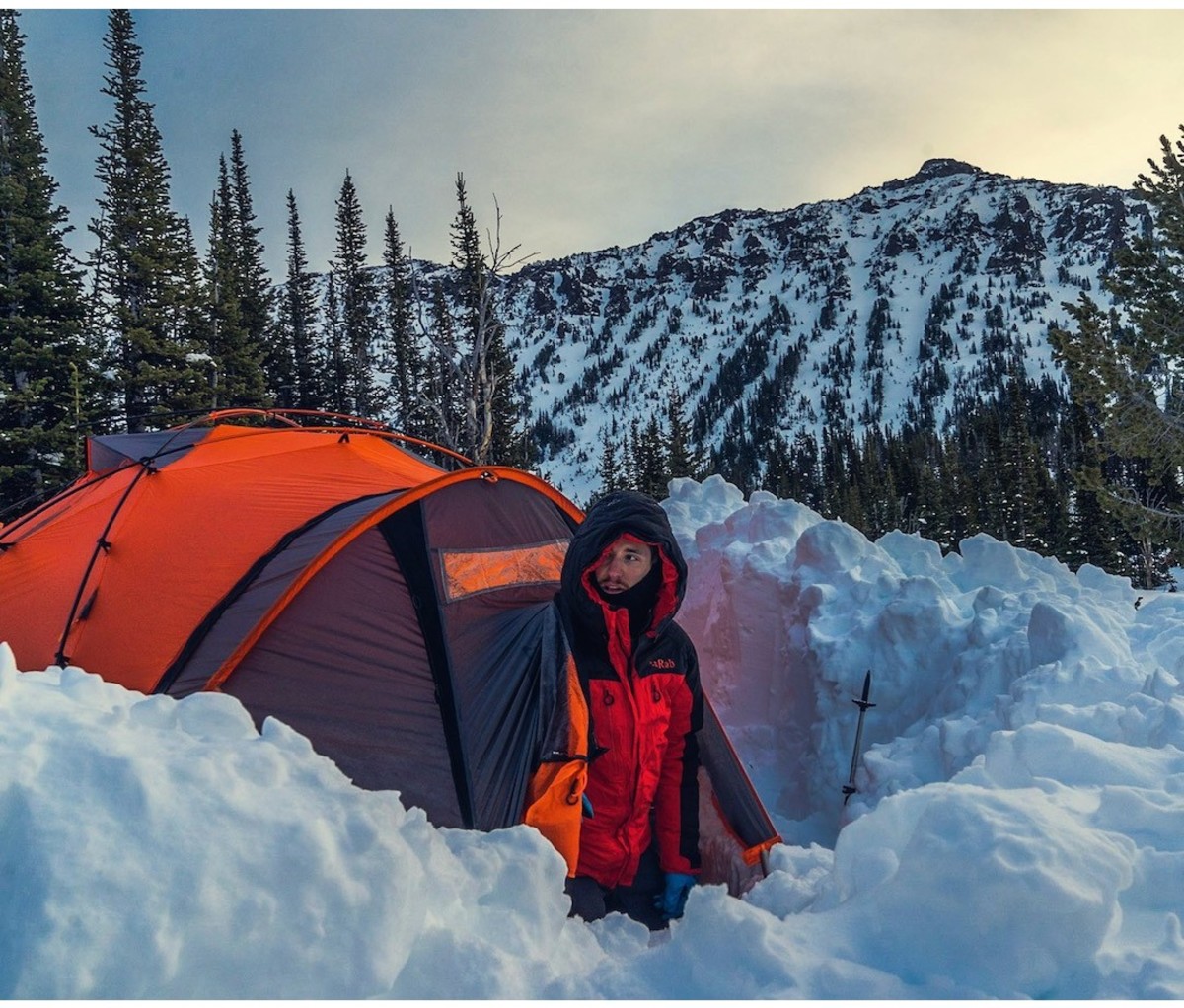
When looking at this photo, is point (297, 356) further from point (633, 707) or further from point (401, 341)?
point (633, 707)

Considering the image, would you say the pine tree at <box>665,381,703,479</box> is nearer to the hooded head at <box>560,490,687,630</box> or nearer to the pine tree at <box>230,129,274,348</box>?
the pine tree at <box>230,129,274,348</box>

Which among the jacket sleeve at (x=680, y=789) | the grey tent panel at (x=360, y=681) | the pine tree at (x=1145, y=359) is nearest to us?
the grey tent panel at (x=360, y=681)

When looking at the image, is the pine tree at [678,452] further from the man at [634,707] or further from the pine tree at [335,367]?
the man at [634,707]

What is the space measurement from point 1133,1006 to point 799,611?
5020 mm

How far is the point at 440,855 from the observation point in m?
2.43

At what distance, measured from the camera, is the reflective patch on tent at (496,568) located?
4257 mm

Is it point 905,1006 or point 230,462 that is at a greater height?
point 230,462

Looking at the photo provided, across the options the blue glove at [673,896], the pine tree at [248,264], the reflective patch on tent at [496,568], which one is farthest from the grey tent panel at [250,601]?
the pine tree at [248,264]

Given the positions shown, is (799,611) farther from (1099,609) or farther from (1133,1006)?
(1133,1006)

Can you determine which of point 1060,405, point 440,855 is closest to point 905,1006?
point 440,855

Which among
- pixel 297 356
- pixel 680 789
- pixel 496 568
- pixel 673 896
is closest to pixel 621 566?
pixel 496 568

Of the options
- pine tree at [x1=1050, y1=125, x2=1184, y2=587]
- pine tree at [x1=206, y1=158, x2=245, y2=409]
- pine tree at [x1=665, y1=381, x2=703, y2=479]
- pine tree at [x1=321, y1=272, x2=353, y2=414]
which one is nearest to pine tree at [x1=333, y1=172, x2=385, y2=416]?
pine tree at [x1=321, y1=272, x2=353, y2=414]

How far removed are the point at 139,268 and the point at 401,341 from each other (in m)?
16.7

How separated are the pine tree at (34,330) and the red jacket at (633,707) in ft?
58.6
